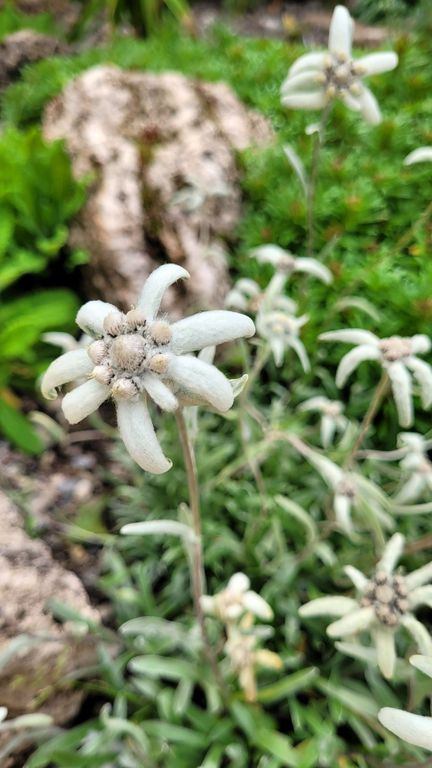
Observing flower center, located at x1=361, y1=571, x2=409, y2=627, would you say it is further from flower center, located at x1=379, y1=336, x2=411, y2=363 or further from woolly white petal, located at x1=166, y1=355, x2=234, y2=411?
woolly white petal, located at x1=166, y1=355, x2=234, y2=411

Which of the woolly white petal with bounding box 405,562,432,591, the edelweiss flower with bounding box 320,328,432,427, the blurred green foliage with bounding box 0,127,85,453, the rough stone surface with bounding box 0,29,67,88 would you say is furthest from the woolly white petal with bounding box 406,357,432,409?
the rough stone surface with bounding box 0,29,67,88

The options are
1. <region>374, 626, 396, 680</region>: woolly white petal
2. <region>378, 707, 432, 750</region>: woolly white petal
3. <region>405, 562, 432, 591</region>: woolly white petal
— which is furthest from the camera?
<region>405, 562, 432, 591</region>: woolly white petal

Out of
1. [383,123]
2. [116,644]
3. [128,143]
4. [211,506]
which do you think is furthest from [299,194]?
[116,644]

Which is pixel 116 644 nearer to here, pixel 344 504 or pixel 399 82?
pixel 344 504

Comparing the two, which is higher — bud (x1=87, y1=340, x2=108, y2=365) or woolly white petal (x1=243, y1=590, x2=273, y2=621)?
bud (x1=87, y1=340, x2=108, y2=365)

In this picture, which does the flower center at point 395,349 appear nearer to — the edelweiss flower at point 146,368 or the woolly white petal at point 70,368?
the edelweiss flower at point 146,368

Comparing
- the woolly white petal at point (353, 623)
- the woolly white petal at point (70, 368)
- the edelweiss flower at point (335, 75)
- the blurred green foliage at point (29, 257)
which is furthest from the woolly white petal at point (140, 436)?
the blurred green foliage at point (29, 257)

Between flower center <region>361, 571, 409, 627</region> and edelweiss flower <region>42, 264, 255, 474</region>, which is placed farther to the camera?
flower center <region>361, 571, 409, 627</region>
